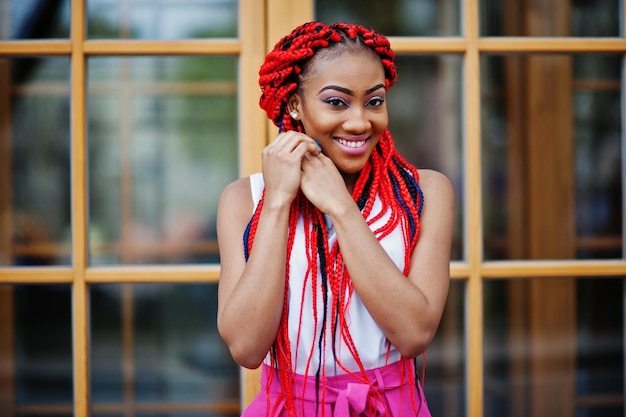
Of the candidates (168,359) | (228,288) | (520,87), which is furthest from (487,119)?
(228,288)

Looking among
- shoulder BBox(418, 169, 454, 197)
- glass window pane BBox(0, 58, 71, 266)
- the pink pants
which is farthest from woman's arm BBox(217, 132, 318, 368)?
glass window pane BBox(0, 58, 71, 266)

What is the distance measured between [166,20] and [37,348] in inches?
133

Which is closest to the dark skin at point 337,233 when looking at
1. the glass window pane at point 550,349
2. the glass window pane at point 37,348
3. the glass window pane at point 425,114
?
the glass window pane at point 37,348

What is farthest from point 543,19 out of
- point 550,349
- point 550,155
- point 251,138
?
point 550,349

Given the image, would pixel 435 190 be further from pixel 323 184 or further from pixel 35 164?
pixel 35 164

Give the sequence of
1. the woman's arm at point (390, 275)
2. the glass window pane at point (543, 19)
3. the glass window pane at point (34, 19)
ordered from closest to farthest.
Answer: the woman's arm at point (390, 275), the glass window pane at point (34, 19), the glass window pane at point (543, 19)

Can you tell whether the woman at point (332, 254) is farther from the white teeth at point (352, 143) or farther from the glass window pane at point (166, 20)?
the glass window pane at point (166, 20)

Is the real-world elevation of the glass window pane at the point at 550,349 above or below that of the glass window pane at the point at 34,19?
below

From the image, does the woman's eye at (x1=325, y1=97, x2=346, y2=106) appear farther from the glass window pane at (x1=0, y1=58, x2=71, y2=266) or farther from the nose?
the glass window pane at (x1=0, y1=58, x2=71, y2=266)

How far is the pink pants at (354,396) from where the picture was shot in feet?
3.84

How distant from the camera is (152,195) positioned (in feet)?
15.9

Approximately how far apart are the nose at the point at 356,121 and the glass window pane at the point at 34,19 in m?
1.03

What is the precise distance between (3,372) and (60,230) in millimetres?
583

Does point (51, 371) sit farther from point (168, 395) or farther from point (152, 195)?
point (152, 195)
